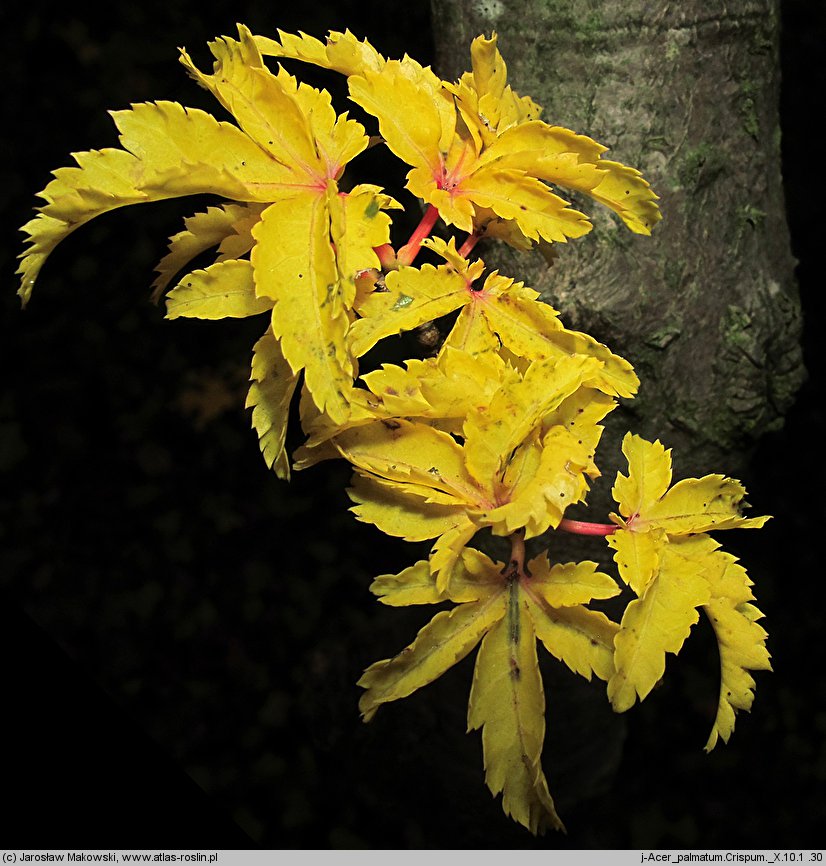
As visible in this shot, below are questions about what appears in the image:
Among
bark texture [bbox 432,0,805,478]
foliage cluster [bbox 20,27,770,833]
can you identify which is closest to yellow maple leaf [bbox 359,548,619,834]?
foliage cluster [bbox 20,27,770,833]

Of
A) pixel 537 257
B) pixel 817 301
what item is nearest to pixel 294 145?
pixel 537 257

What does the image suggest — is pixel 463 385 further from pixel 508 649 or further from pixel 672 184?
pixel 672 184

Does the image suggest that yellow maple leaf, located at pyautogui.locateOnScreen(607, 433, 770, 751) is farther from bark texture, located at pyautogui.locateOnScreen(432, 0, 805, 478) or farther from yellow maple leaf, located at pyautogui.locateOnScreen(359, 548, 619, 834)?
bark texture, located at pyautogui.locateOnScreen(432, 0, 805, 478)

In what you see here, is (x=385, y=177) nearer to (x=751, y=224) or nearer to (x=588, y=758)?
(x=751, y=224)

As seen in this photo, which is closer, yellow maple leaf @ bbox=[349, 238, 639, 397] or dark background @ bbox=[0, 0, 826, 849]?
yellow maple leaf @ bbox=[349, 238, 639, 397]

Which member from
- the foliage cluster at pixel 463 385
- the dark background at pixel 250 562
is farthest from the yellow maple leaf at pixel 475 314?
the dark background at pixel 250 562

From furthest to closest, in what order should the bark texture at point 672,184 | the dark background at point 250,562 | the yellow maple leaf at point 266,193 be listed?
the dark background at point 250,562 < the bark texture at point 672,184 < the yellow maple leaf at point 266,193

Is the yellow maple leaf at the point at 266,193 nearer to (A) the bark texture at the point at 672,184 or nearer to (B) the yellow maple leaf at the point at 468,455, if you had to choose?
(B) the yellow maple leaf at the point at 468,455

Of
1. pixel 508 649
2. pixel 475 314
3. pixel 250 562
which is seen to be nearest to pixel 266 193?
pixel 475 314
